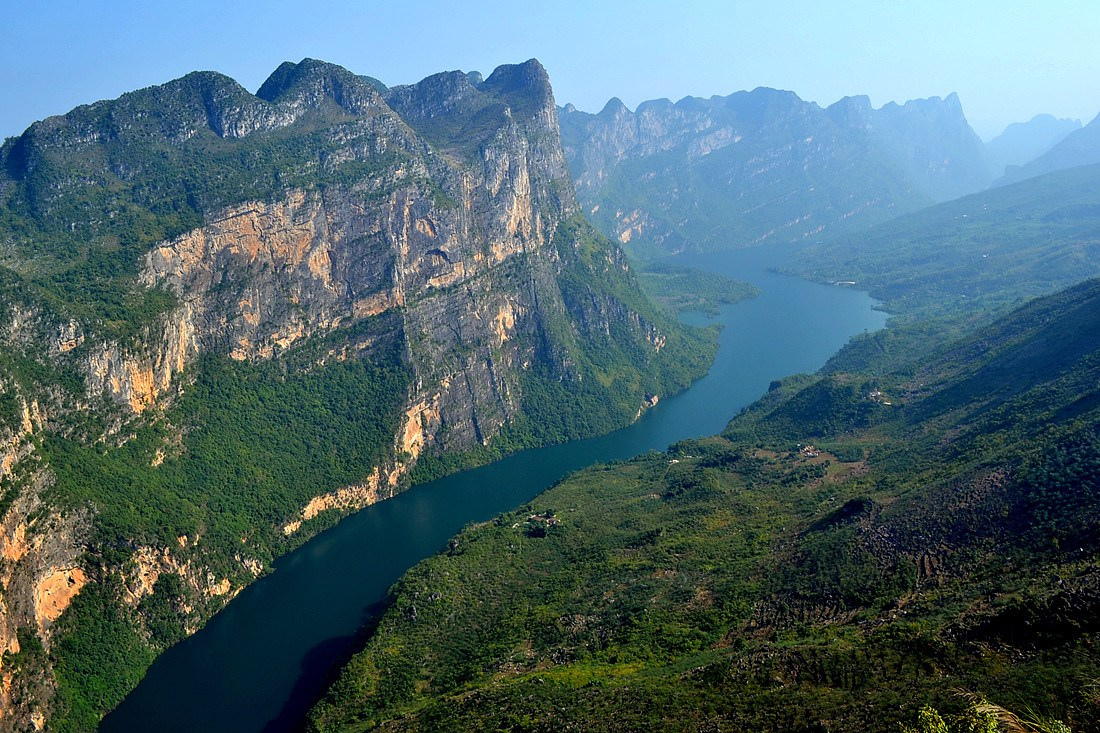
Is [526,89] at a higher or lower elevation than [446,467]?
higher

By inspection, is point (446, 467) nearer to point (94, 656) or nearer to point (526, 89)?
point (94, 656)

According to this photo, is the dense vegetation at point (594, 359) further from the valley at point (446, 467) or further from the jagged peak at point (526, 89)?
the jagged peak at point (526, 89)

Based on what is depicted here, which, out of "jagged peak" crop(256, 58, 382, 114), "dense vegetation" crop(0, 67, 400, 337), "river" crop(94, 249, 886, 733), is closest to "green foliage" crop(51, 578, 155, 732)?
"river" crop(94, 249, 886, 733)

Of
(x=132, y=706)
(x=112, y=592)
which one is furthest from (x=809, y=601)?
(x=112, y=592)

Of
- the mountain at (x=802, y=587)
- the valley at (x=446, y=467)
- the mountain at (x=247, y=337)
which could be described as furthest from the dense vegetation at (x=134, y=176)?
the mountain at (x=802, y=587)

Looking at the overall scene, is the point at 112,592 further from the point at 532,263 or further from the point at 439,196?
the point at 532,263

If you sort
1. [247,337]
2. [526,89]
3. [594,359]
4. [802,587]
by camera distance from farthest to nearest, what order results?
[526,89]
[594,359]
[247,337]
[802,587]

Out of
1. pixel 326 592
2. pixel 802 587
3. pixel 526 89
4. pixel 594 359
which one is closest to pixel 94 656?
pixel 326 592
